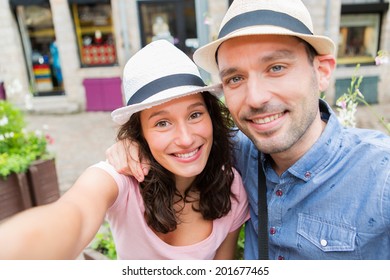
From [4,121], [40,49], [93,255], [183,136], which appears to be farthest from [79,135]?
[183,136]

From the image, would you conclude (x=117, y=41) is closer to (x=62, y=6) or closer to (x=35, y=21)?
(x=62, y=6)

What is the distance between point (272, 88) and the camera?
4.52ft

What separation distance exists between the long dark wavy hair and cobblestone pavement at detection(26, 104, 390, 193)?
3.41 m

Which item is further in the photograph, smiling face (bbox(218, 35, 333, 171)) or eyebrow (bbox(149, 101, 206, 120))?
eyebrow (bbox(149, 101, 206, 120))

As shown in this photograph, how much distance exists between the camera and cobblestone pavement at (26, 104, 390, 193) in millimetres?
5848

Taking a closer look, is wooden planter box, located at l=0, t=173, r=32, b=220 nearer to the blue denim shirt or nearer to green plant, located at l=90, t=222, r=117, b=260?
green plant, located at l=90, t=222, r=117, b=260

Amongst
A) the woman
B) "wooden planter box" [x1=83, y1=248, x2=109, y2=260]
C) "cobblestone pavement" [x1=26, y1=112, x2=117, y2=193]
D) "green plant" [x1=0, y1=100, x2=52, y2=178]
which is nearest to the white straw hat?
the woman

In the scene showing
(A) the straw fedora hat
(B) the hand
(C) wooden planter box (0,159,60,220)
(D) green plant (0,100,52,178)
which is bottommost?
(C) wooden planter box (0,159,60,220)

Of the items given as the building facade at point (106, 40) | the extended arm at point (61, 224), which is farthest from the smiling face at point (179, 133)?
the building facade at point (106, 40)

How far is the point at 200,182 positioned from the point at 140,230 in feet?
1.31

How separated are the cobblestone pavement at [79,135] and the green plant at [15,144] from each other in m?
0.93

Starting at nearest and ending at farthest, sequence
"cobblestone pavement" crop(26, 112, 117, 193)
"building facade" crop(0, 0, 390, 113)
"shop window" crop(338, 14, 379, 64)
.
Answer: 1. "cobblestone pavement" crop(26, 112, 117, 193)
2. "building facade" crop(0, 0, 390, 113)
3. "shop window" crop(338, 14, 379, 64)

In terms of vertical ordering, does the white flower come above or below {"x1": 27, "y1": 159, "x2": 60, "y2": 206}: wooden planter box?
above

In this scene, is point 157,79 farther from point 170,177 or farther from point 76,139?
point 76,139
